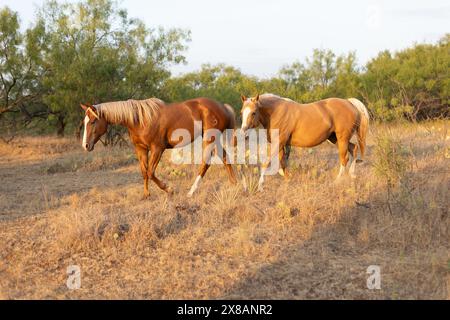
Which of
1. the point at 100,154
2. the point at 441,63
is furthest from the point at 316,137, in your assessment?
the point at 441,63

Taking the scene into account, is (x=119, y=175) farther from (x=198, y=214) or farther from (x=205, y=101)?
(x=198, y=214)

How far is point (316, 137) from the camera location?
25.9 feet

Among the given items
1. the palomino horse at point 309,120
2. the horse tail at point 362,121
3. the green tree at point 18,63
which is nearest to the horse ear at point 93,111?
the palomino horse at point 309,120

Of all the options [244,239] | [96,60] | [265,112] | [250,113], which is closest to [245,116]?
[250,113]

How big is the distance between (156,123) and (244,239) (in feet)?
9.72

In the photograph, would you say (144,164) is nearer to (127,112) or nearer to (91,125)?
(127,112)

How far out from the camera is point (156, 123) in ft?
23.7

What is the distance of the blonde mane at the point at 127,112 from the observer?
23.1ft

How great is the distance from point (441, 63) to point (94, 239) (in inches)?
810

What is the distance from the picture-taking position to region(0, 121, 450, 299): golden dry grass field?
13.1 ft

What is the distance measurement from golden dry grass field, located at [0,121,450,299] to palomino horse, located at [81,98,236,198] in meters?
0.59

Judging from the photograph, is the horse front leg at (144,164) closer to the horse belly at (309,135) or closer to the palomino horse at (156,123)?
the palomino horse at (156,123)

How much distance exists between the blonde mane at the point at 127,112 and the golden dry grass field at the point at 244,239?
1234 millimetres

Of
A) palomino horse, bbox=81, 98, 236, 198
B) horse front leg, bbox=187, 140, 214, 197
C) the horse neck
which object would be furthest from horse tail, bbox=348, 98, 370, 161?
horse front leg, bbox=187, 140, 214, 197
